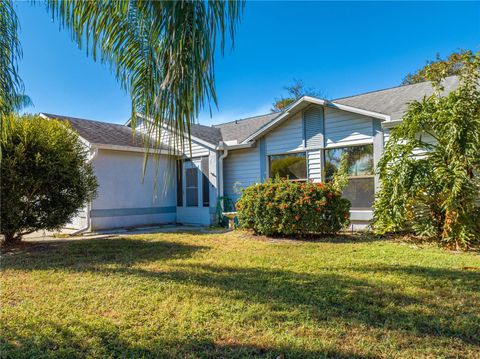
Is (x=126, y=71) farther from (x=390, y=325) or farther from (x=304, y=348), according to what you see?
(x=390, y=325)

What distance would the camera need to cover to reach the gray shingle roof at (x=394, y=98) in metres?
9.45

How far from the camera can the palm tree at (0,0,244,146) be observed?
1567 millimetres

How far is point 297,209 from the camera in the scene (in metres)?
8.23

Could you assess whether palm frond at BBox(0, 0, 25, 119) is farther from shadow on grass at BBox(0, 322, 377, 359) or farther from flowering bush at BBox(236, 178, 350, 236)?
flowering bush at BBox(236, 178, 350, 236)

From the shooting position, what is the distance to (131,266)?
5684 mm

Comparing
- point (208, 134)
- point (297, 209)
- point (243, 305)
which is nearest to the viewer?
point (243, 305)

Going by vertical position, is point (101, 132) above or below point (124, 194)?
above

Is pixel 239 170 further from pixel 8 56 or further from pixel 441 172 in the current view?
pixel 8 56

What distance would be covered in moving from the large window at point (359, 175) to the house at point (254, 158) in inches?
1.2

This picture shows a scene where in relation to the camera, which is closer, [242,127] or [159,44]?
[159,44]

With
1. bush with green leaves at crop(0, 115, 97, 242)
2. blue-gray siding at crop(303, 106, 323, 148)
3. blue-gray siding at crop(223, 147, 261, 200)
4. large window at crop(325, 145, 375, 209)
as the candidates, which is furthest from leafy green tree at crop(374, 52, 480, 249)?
bush with green leaves at crop(0, 115, 97, 242)

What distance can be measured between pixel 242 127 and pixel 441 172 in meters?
9.57

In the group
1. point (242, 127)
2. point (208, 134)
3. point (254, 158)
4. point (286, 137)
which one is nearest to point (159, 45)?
point (286, 137)

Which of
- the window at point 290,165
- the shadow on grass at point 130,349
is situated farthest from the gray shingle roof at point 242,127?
the shadow on grass at point 130,349
